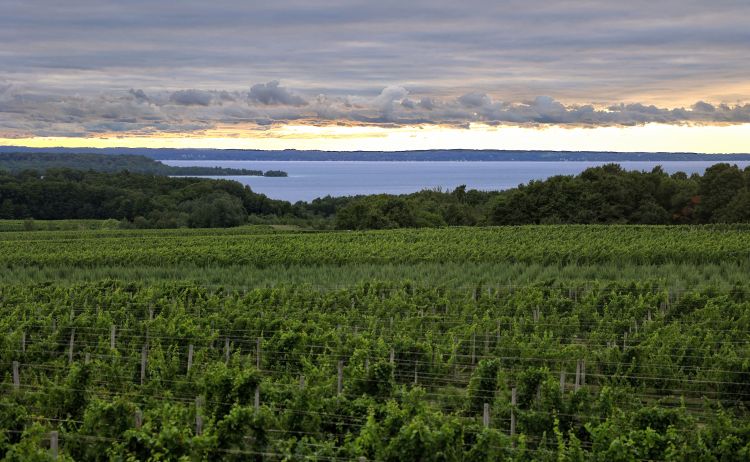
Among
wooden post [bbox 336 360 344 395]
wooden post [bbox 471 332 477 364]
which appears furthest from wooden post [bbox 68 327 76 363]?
wooden post [bbox 471 332 477 364]

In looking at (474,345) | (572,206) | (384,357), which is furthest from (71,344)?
(572,206)

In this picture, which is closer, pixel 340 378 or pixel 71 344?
pixel 340 378

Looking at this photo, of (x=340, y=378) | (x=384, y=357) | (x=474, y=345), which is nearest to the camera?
(x=340, y=378)

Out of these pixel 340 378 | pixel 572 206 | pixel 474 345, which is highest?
pixel 340 378

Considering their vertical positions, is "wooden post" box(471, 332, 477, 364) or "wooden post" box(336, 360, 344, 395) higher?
"wooden post" box(336, 360, 344, 395)

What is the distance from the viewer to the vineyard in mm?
8844

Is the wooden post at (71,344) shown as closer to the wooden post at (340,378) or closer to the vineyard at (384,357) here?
the vineyard at (384,357)

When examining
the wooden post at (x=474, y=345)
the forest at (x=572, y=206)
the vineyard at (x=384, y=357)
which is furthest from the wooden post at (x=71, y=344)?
the forest at (x=572, y=206)

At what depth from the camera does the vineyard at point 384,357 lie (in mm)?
8844

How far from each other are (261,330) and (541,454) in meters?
8.99

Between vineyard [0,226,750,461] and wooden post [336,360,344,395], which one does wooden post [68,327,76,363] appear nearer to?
vineyard [0,226,750,461]

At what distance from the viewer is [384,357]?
14.0 meters

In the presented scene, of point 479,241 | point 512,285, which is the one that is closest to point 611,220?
point 479,241

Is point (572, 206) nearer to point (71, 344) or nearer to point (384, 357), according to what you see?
point (384, 357)
